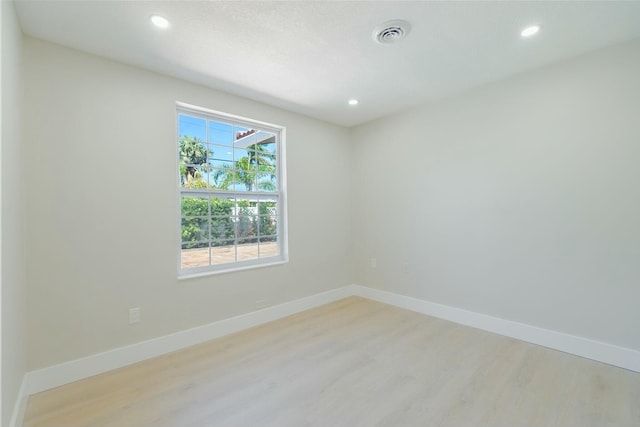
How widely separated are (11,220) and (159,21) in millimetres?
1506

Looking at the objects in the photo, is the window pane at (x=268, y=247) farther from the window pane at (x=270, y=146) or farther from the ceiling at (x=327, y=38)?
the ceiling at (x=327, y=38)

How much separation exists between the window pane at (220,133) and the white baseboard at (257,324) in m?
1.88

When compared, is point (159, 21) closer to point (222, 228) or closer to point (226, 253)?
point (222, 228)

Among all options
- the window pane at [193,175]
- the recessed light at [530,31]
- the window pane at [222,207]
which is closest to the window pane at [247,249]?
the window pane at [222,207]

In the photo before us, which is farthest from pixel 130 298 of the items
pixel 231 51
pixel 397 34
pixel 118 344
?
pixel 397 34

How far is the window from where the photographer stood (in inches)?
112

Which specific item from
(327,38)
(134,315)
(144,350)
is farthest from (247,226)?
(327,38)

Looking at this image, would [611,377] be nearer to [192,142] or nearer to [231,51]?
[231,51]

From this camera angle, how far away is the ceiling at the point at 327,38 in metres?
1.82

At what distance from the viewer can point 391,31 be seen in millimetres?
2041

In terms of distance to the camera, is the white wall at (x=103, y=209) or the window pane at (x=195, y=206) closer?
the white wall at (x=103, y=209)

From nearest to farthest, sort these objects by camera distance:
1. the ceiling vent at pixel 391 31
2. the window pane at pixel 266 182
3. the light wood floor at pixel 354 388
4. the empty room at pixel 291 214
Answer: the light wood floor at pixel 354 388 → the empty room at pixel 291 214 → the ceiling vent at pixel 391 31 → the window pane at pixel 266 182

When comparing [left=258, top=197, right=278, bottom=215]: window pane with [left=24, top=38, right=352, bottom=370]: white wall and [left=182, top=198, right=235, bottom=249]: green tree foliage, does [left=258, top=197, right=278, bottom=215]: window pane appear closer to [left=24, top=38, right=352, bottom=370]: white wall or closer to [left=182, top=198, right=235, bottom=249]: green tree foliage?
[left=182, top=198, right=235, bottom=249]: green tree foliage

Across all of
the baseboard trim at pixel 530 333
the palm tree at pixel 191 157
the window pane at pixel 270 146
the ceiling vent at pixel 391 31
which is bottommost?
the baseboard trim at pixel 530 333
